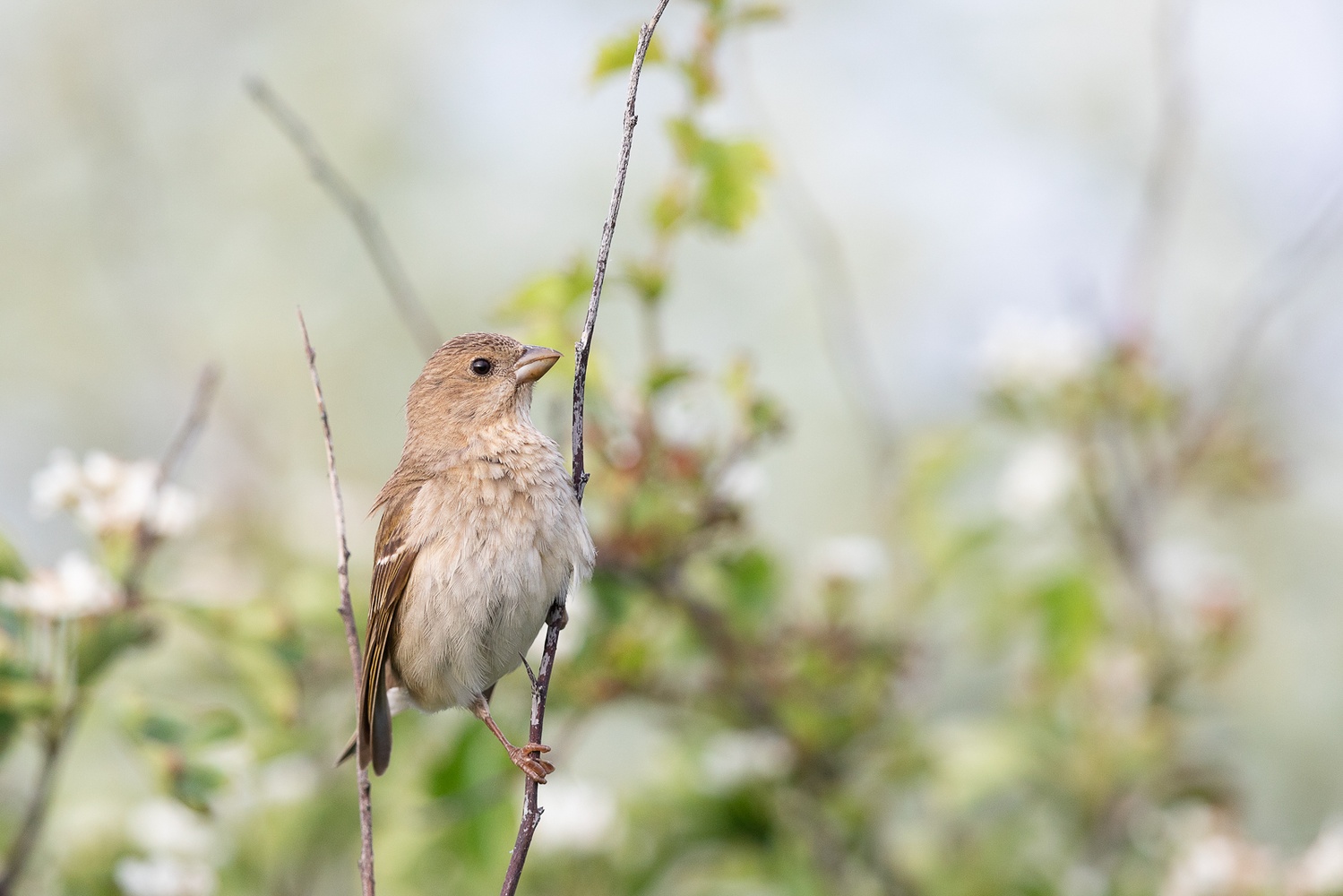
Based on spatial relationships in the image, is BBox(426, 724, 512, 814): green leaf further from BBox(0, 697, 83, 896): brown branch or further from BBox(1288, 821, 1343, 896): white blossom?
BBox(1288, 821, 1343, 896): white blossom

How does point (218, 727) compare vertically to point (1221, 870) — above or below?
below

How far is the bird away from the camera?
3137mm

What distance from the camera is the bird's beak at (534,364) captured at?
3.40 metres

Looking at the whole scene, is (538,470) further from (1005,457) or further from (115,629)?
(1005,457)

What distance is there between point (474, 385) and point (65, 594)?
108 centimetres

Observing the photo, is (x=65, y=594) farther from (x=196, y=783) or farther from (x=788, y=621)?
(x=788, y=621)

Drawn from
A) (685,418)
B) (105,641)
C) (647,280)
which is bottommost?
(105,641)

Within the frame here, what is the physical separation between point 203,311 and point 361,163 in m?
1.66

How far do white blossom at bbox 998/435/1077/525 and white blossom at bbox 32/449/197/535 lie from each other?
8.28ft

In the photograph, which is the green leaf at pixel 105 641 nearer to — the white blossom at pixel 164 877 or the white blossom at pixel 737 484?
the white blossom at pixel 164 877

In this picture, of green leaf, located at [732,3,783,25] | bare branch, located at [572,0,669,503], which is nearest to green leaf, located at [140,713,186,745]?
bare branch, located at [572,0,669,503]

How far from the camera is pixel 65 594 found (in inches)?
127

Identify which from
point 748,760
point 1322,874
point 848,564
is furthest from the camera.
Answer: point 848,564

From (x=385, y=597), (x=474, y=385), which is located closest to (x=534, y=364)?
(x=474, y=385)
